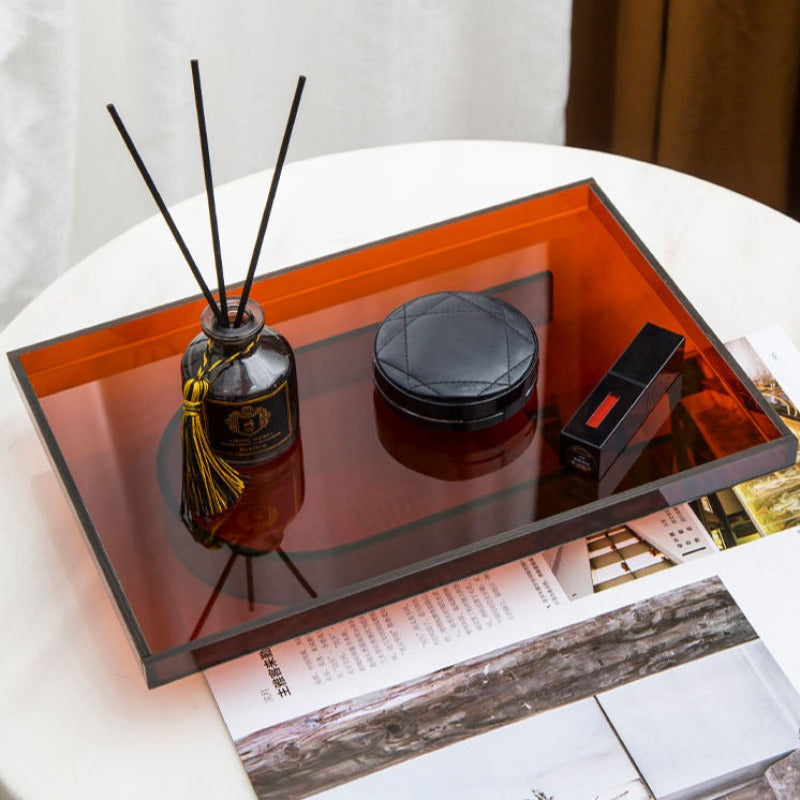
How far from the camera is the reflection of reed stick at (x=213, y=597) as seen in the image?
65 centimetres

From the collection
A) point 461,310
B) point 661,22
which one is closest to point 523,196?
point 461,310

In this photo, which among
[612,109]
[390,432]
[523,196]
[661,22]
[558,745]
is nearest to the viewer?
[558,745]

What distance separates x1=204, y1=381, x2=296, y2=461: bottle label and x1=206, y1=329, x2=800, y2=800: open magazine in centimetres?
12

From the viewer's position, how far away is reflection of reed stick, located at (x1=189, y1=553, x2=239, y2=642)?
0.65 m

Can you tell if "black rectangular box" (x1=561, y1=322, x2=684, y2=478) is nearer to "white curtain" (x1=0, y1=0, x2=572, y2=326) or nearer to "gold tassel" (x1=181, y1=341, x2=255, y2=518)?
"gold tassel" (x1=181, y1=341, x2=255, y2=518)

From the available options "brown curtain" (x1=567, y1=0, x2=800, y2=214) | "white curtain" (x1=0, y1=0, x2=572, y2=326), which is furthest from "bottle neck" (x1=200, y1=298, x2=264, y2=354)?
"brown curtain" (x1=567, y1=0, x2=800, y2=214)

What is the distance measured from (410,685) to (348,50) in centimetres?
84

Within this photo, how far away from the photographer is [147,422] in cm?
77

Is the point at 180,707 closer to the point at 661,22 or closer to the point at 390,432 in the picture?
the point at 390,432

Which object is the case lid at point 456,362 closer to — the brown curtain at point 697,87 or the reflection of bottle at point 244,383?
the reflection of bottle at point 244,383

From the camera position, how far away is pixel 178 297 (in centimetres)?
88

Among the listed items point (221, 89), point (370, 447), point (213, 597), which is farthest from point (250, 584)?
point (221, 89)

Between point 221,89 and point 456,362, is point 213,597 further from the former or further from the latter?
point 221,89

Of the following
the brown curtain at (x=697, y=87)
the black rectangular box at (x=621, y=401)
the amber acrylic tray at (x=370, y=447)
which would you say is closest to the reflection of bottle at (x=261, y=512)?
the amber acrylic tray at (x=370, y=447)
